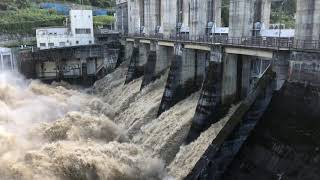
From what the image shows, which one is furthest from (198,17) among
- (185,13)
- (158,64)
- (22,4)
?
(22,4)

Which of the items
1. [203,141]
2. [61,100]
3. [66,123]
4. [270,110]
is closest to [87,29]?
[61,100]

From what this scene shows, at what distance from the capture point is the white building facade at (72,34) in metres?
45.8

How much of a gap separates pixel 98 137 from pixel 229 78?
9.63m

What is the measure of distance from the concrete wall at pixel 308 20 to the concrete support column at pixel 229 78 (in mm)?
5285

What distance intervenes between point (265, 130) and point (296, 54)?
344 centimetres

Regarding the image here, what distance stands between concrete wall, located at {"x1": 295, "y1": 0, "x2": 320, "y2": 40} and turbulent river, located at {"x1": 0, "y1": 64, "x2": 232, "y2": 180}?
21.1 feet

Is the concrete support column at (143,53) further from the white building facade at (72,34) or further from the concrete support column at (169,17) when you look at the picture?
the white building facade at (72,34)

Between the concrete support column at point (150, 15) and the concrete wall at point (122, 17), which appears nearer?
the concrete support column at point (150, 15)

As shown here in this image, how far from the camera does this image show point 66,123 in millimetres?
24844

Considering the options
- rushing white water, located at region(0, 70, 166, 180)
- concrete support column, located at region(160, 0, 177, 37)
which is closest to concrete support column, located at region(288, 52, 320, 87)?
rushing white water, located at region(0, 70, 166, 180)

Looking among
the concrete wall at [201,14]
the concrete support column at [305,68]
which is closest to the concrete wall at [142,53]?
the concrete wall at [201,14]

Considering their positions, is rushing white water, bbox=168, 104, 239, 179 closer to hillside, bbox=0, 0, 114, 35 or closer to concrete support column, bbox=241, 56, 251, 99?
concrete support column, bbox=241, 56, 251, 99

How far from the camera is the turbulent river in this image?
17938 millimetres

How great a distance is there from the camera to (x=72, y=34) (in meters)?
47.0
